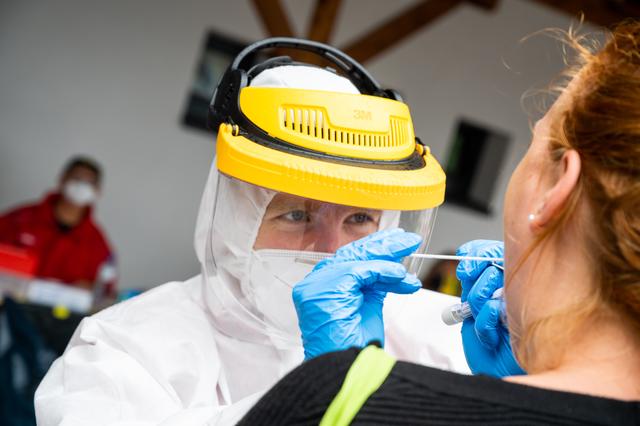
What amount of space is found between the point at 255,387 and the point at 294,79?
648 mm

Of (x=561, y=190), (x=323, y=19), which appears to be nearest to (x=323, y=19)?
(x=323, y=19)

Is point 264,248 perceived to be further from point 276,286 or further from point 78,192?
point 78,192

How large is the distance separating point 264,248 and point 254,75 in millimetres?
414

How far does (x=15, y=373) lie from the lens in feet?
10.7

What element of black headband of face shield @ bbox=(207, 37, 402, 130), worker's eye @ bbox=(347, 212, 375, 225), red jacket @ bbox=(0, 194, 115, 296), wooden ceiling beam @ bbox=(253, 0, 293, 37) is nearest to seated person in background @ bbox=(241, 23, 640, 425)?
worker's eye @ bbox=(347, 212, 375, 225)

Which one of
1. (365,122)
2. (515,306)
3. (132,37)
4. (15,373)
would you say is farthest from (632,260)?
(132,37)

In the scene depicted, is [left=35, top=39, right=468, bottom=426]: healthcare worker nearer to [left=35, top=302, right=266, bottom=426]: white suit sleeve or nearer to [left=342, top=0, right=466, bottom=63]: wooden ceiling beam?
[left=35, top=302, right=266, bottom=426]: white suit sleeve

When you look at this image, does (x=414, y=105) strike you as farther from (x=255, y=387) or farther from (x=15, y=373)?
(x=255, y=387)

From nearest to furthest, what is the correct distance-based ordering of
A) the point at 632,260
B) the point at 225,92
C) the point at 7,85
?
the point at 632,260
the point at 225,92
the point at 7,85

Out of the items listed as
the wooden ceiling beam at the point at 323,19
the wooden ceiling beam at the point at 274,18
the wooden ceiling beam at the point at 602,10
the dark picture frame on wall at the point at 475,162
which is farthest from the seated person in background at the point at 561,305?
the dark picture frame on wall at the point at 475,162

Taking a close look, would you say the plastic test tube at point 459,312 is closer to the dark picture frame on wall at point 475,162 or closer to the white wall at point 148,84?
the white wall at point 148,84

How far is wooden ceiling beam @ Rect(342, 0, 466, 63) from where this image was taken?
18.5ft

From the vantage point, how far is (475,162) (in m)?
6.89

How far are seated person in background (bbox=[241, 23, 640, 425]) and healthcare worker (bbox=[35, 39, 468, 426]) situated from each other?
0.34 meters
